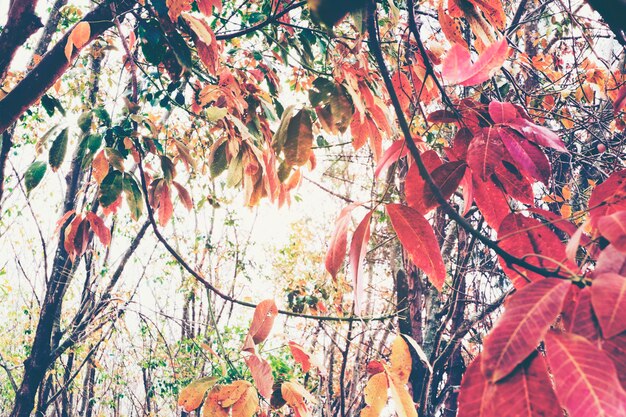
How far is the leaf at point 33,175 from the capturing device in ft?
2.92

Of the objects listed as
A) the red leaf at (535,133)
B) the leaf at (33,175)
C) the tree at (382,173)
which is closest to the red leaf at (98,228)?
the tree at (382,173)

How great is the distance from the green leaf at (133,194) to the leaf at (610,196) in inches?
32.6

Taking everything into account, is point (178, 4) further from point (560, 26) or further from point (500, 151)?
point (560, 26)

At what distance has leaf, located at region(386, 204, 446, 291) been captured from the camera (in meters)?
0.44

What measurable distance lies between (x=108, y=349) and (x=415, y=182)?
13.8 feet

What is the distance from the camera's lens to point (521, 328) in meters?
0.24

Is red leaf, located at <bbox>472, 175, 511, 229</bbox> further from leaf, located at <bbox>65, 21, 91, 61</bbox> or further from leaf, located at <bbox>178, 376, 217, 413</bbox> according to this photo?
leaf, located at <bbox>65, 21, 91, 61</bbox>

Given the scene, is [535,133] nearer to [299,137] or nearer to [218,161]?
[299,137]

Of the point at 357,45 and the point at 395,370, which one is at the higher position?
the point at 357,45

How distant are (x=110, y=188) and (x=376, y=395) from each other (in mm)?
656

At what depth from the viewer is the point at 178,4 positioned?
0.80m

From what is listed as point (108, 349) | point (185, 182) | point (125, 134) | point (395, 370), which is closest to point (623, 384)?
point (395, 370)

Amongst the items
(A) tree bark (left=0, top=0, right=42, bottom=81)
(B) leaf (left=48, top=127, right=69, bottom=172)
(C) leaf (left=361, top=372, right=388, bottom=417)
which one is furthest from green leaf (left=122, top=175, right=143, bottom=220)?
(C) leaf (left=361, top=372, right=388, bottom=417)

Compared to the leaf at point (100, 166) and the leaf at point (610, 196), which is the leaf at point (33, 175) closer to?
the leaf at point (100, 166)
